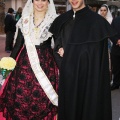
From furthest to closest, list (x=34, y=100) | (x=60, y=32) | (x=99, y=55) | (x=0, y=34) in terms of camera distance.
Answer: (x=0, y=34), (x=34, y=100), (x=60, y=32), (x=99, y=55)

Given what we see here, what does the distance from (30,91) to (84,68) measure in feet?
2.43

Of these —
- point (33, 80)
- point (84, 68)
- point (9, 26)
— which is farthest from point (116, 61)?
point (9, 26)

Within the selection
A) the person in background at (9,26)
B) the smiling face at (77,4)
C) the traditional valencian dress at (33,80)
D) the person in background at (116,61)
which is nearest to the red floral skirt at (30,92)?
the traditional valencian dress at (33,80)

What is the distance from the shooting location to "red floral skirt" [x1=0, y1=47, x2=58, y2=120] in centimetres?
344

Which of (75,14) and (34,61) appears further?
(34,61)

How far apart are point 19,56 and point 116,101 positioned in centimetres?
251

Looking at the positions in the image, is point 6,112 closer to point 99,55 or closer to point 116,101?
point 99,55

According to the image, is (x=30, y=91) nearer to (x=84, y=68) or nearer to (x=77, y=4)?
(x=84, y=68)

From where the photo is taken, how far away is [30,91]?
11.3 ft

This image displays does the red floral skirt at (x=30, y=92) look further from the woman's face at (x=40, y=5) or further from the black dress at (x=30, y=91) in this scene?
the woman's face at (x=40, y=5)

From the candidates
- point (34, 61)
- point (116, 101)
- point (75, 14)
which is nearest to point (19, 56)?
point (34, 61)

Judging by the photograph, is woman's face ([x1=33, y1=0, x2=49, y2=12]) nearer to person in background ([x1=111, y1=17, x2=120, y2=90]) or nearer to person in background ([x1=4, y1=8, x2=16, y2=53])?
person in background ([x1=111, y1=17, x2=120, y2=90])

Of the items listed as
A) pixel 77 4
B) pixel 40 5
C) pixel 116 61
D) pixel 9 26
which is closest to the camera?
pixel 77 4

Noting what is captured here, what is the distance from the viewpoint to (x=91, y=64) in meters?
3.01
